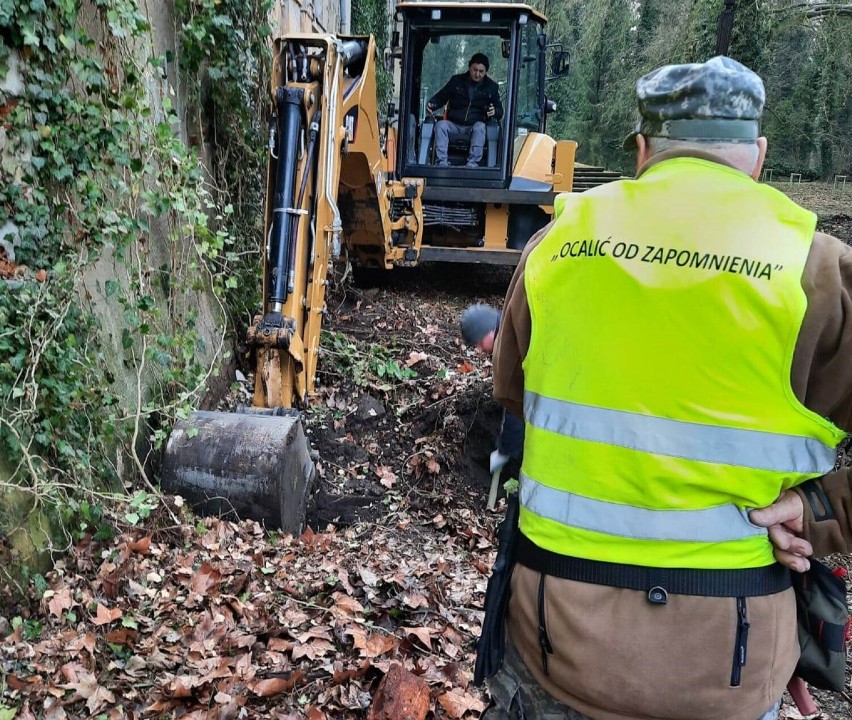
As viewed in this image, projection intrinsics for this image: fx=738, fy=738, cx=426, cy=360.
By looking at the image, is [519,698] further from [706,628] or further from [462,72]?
[462,72]

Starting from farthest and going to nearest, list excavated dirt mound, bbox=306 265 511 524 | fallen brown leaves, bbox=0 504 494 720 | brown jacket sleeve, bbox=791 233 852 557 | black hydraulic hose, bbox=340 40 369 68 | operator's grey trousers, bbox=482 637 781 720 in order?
black hydraulic hose, bbox=340 40 369 68, excavated dirt mound, bbox=306 265 511 524, fallen brown leaves, bbox=0 504 494 720, operator's grey trousers, bbox=482 637 781 720, brown jacket sleeve, bbox=791 233 852 557

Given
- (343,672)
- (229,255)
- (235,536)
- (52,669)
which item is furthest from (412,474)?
(52,669)

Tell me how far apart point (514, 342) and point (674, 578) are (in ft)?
2.11

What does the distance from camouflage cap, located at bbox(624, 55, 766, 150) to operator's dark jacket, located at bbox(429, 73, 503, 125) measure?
26.0 feet

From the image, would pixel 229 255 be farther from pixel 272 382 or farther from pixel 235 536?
pixel 235 536

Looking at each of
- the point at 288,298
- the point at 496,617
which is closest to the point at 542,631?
the point at 496,617

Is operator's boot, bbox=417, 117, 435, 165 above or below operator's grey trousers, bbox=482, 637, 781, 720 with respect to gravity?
above

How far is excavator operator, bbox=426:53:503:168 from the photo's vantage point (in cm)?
897

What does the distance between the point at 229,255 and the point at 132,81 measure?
1241 millimetres

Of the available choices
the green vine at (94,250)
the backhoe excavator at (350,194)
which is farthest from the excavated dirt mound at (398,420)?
the green vine at (94,250)

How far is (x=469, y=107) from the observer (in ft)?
30.1

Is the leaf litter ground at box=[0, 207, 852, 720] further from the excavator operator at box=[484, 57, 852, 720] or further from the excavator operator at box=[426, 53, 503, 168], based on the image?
the excavator operator at box=[426, 53, 503, 168]

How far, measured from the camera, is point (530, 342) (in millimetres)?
1665

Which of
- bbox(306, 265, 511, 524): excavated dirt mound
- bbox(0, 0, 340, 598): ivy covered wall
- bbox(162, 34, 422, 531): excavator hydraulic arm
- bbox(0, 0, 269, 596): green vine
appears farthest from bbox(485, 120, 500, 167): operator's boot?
bbox(0, 0, 269, 596): green vine
